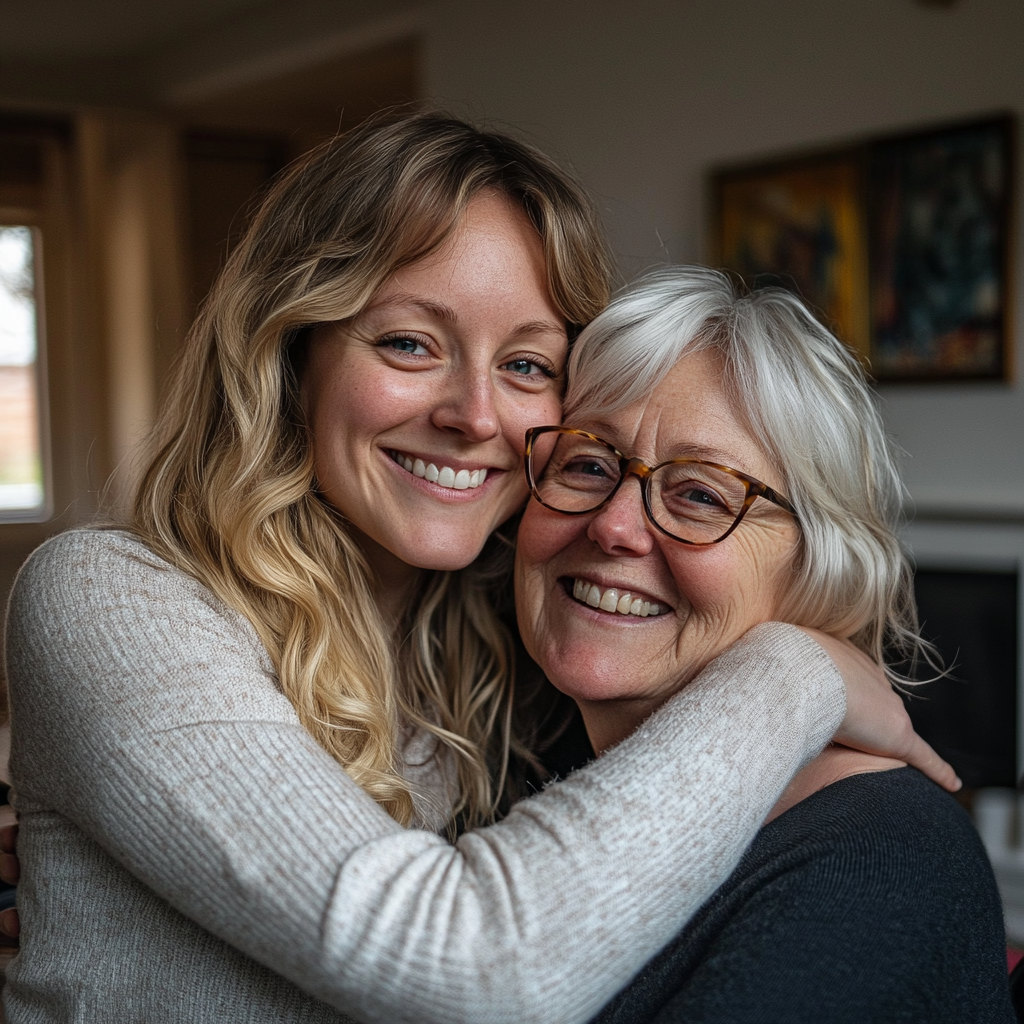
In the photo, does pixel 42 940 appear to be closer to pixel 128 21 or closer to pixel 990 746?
pixel 990 746

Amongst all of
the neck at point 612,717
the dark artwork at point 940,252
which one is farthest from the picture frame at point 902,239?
the neck at point 612,717

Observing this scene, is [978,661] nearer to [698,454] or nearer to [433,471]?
[698,454]

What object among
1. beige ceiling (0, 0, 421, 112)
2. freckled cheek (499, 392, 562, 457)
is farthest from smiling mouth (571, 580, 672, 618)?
beige ceiling (0, 0, 421, 112)

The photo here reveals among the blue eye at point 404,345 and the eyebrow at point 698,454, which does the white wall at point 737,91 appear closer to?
the blue eye at point 404,345

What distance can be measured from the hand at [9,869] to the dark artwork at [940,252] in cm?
302

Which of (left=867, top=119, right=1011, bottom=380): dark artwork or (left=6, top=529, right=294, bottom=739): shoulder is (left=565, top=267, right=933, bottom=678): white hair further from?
(left=867, top=119, right=1011, bottom=380): dark artwork

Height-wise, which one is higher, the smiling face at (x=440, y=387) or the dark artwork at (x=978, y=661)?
the smiling face at (x=440, y=387)

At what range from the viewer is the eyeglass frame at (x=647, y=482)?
1.25 m

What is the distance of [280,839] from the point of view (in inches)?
35.7

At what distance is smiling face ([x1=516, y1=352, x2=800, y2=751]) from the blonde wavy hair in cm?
23

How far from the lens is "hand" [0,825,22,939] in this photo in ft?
4.41

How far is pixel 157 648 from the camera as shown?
3.40 ft

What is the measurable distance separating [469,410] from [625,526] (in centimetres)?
24

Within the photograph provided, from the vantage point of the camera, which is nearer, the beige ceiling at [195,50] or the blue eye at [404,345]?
the blue eye at [404,345]
